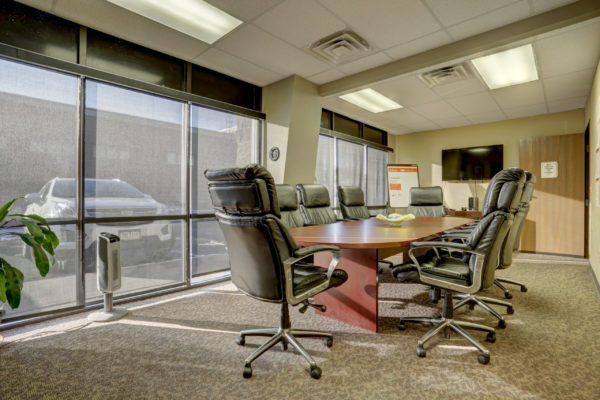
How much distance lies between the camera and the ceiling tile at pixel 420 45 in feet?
10.6

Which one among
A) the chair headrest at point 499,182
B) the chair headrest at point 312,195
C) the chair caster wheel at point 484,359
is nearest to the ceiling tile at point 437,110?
the chair headrest at point 312,195

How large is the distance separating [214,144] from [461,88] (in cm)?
380

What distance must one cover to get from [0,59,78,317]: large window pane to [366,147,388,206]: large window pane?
5689 mm

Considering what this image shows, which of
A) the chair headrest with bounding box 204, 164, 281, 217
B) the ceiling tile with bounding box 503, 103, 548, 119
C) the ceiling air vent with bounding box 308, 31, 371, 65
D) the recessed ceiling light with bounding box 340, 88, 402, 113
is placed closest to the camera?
the chair headrest with bounding box 204, 164, 281, 217

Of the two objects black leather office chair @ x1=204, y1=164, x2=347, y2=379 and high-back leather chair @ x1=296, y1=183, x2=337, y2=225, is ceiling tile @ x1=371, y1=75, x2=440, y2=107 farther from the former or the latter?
black leather office chair @ x1=204, y1=164, x2=347, y2=379

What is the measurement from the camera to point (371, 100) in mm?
5309

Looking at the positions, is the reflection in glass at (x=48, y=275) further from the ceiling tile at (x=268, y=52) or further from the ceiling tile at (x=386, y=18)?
the ceiling tile at (x=386, y=18)

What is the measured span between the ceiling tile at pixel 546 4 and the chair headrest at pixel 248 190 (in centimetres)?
295

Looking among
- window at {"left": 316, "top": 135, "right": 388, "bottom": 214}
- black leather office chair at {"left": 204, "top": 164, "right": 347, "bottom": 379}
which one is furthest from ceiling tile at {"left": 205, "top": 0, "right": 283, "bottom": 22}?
window at {"left": 316, "top": 135, "right": 388, "bottom": 214}

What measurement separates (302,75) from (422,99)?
2.22 m

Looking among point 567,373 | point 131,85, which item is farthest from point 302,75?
point 567,373

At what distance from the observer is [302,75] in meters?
4.27

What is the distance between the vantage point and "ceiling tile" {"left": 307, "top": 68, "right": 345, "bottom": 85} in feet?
13.7

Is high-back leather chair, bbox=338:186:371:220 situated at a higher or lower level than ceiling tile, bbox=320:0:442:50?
lower
